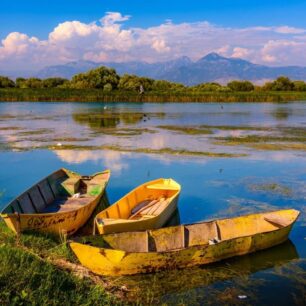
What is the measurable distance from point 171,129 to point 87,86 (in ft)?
171

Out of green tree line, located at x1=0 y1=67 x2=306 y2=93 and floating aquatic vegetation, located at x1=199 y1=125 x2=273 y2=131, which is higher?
green tree line, located at x1=0 y1=67 x2=306 y2=93

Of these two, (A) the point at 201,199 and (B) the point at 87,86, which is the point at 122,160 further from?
(B) the point at 87,86

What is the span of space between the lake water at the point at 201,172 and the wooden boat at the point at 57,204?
119 cm

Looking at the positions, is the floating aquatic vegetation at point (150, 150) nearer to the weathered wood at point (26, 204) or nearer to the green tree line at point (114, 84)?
the weathered wood at point (26, 204)

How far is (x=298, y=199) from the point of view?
1400 centimetres

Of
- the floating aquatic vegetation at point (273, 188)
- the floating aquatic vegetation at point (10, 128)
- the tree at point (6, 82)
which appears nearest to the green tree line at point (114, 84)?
the tree at point (6, 82)

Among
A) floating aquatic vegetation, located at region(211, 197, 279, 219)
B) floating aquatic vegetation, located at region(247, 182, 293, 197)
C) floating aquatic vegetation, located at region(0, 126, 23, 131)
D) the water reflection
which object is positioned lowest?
the water reflection

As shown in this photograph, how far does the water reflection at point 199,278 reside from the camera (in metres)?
7.84

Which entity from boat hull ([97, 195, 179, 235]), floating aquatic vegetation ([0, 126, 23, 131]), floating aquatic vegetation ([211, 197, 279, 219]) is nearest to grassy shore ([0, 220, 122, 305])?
boat hull ([97, 195, 179, 235])

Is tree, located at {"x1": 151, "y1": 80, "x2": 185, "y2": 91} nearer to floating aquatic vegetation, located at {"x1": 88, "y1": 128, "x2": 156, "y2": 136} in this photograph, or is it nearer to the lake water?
the lake water

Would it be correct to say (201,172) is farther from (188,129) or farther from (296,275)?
(188,129)

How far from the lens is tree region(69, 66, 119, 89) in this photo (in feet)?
271

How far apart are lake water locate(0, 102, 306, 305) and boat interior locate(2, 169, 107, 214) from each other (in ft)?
3.76

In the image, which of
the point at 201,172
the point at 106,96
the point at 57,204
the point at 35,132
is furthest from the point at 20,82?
the point at 57,204
